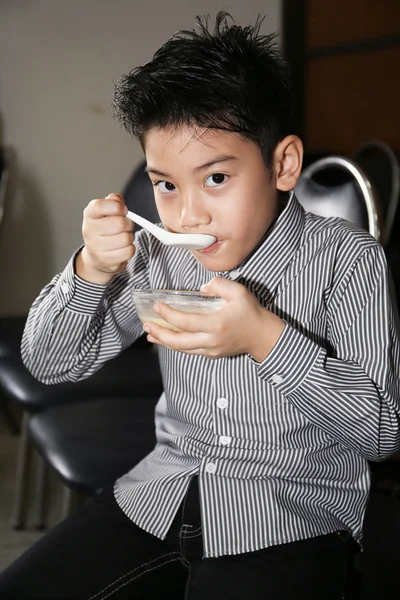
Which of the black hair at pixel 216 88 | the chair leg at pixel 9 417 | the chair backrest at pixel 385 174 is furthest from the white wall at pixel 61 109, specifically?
the black hair at pixel 216 88

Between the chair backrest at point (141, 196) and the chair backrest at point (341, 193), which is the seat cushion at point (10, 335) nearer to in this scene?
the chair backrest at point (141, 196)

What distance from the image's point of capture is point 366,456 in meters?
0.99

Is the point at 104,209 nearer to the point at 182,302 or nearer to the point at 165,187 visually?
the point at 165,187

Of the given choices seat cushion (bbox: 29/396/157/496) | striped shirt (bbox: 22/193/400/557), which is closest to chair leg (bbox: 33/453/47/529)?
seat cushion (bbox: 29/396/157/496)

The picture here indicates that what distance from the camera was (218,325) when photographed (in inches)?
32.2

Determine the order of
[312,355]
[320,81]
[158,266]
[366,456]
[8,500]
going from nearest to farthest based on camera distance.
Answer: [312,355], [366,456], [158,266], [8,500], [320,81]

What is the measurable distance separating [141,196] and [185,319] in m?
1.20

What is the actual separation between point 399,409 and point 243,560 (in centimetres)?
28

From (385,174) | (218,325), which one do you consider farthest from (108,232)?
(385,174)

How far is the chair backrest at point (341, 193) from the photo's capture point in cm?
134

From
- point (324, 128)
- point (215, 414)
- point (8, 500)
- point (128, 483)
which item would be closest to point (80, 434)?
point (128, 483)

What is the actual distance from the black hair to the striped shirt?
0.14 meters

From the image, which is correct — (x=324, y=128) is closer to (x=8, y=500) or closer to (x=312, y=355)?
(x=8, y=500)

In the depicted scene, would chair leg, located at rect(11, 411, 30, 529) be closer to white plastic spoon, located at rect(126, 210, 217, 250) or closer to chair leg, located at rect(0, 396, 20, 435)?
chair leg, located at rect(0, 396, 20, 435)
